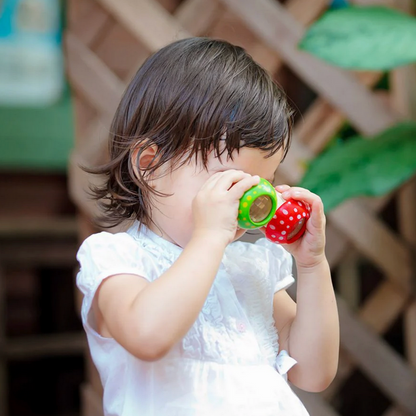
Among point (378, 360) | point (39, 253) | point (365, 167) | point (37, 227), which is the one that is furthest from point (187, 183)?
point (39, 253)

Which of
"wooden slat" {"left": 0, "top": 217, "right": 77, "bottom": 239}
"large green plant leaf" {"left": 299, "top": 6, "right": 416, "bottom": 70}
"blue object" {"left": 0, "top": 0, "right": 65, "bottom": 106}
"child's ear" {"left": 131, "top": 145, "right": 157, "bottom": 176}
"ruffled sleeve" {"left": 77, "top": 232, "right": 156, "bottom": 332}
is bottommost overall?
"wooden slat" {"left": 0, "top": 217, "right": 77, "bottom": 239}

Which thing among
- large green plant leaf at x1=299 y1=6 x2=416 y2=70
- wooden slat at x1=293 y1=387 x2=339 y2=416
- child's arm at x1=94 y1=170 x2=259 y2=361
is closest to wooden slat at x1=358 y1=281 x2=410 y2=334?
wooden slat at x1=293 y1=387 x2=339 y2=416

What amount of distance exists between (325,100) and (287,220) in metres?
0.94

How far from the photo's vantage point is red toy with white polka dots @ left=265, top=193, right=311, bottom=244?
70 cm

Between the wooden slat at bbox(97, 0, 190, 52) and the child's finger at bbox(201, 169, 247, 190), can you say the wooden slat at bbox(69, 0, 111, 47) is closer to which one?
the wooden slat at bbox(97, 0, 190, 52)

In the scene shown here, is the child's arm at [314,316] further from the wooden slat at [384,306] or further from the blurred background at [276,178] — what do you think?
the wooden slat at [384,306]

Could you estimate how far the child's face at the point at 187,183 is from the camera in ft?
2.30

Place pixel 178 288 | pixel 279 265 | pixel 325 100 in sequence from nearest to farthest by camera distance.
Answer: pixel 178 288
pixel 279 265
pixel 325 100

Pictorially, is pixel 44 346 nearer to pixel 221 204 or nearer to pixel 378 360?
pixel 378 360

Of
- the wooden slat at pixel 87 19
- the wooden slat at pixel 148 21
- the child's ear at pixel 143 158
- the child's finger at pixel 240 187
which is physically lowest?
the wooden slat at pixel 87 19

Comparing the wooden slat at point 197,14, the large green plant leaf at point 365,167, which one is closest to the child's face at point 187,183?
the large green plant leaf at point 365,167

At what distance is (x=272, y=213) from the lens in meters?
0.68

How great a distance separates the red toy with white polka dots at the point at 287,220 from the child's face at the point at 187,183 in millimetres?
39

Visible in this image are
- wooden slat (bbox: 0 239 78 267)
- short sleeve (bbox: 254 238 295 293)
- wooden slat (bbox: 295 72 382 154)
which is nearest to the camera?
short sleeve (bbox: 254 238 295 293)
